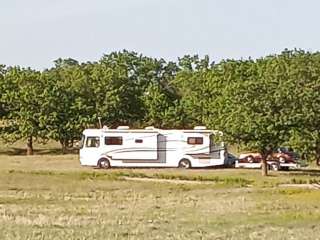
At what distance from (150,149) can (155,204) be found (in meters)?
35.0

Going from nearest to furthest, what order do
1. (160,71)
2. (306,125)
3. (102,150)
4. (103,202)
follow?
1. (103,202)
2. (306,125)
3. (102,150)
4. (160,71)

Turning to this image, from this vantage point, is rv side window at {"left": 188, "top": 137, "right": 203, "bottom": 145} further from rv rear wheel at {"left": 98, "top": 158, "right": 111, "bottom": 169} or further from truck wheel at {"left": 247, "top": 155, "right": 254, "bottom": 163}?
rv rear wheel at {"left": 98, "top": 158, "right": 111, "bottom": 169}

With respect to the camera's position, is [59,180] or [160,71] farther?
[160,71]

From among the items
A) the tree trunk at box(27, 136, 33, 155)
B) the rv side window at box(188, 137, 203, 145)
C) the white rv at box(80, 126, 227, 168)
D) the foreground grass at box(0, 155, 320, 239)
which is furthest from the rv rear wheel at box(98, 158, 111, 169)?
the tree trunk at box(27, 136, 33, 155)

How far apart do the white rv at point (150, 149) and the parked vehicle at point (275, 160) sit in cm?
160

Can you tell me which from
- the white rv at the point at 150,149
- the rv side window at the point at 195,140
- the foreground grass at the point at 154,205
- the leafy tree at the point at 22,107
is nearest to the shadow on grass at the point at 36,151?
the leafy tree at the point at 22,107

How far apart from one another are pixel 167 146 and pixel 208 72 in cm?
3367

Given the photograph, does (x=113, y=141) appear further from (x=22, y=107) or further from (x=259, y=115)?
(x=22, y=107)

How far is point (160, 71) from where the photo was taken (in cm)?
11175

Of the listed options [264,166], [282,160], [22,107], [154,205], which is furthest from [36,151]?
[154,205]

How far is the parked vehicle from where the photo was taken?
224 ft

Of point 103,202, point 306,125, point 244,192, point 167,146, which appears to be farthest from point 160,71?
point 103,202

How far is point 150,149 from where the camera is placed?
230 feet

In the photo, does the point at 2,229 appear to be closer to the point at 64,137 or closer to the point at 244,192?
the point at 244,192
